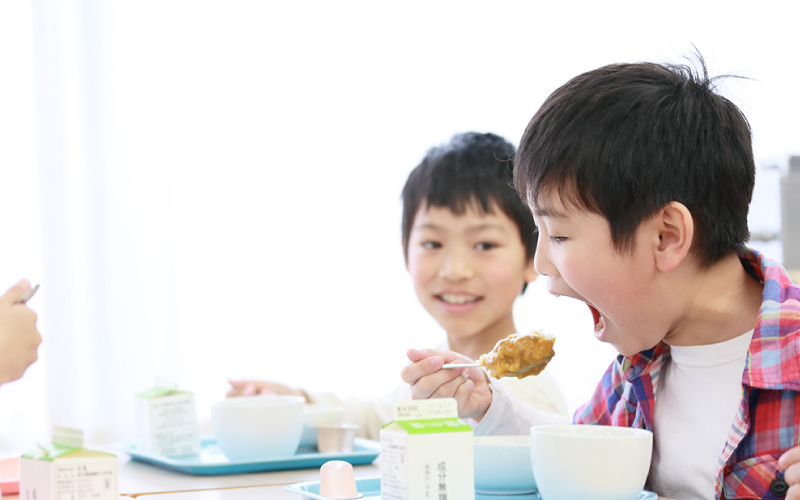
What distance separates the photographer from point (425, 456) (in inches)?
28.4

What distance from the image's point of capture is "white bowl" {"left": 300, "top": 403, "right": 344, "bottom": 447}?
4.35 ft

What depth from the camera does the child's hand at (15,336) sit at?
2.67 ft

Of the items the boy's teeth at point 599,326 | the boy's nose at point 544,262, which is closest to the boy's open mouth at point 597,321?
the boy's teeth at point 599,326

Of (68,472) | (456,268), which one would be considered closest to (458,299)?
(456,268)

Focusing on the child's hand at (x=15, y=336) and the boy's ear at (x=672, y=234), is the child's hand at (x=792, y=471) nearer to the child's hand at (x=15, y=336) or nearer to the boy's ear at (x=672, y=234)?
the boy's ear at (x=672, y=234)

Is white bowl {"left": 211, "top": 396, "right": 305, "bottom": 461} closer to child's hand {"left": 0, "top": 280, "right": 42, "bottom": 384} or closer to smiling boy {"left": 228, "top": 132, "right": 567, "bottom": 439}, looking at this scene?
child's hand {"left": 0, "top": 280, "right": 42, "bottom": 384}

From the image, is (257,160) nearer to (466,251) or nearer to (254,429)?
(466,251)

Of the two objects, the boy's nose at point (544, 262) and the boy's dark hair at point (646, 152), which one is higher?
the boy's dark hair at point (646, 152)

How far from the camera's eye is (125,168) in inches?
95.3

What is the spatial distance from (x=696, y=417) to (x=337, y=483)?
503mm

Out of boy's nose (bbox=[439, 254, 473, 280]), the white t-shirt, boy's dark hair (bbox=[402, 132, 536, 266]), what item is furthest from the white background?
the white t-shirt

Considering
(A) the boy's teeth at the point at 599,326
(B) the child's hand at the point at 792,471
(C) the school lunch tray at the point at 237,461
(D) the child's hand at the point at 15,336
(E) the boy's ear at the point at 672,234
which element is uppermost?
(E) the boy's ear at the point at 672,234

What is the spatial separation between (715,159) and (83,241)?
1.94 metres

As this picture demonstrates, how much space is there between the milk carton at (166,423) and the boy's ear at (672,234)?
0.78 m
